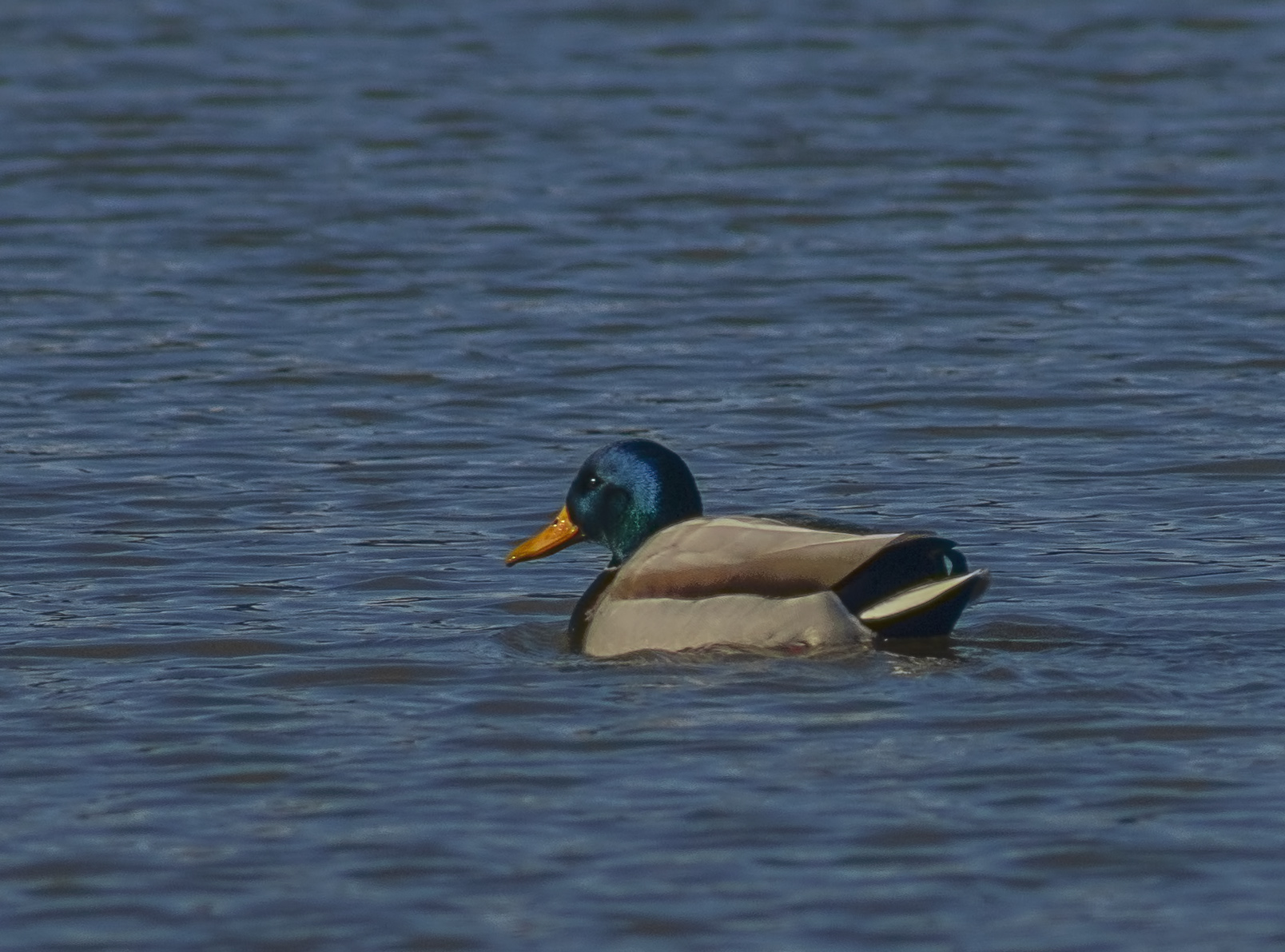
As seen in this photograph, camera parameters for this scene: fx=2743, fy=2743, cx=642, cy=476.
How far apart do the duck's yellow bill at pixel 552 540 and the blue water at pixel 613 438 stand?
17cm

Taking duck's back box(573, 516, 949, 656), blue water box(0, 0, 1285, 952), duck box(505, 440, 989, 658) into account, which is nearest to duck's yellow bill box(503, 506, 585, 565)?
blue water box(0, 0, 1285, 952)

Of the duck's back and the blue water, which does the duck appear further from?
the blue water

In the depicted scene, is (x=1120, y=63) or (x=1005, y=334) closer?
(x=1005, y=334)

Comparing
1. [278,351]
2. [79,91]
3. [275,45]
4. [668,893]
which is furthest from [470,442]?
[275,45]

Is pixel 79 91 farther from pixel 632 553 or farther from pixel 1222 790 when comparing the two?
pixel 1222 790

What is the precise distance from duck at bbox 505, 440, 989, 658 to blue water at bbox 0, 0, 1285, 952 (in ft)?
0.40

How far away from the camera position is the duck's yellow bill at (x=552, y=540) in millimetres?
9359

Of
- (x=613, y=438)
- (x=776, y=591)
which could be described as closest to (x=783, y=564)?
(x=776, y=591)

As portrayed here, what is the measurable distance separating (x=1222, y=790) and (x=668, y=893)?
1573 millimetres

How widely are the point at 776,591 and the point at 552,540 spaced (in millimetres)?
1231

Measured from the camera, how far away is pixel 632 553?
8969mm

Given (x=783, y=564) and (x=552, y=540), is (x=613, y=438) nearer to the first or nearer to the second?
(x=552, y=540)

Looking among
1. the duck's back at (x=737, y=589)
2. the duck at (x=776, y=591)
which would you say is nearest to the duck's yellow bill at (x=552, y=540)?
the duck at (x=776, y=591)

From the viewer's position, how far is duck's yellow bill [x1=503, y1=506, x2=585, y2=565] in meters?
9.36
